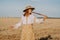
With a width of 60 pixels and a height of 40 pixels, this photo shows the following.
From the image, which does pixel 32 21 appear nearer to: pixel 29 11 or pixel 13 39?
pixel 29 11

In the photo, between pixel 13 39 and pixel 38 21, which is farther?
pixel 13 39

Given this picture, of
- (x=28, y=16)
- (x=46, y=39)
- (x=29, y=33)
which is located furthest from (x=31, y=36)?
(x=46, y=39)

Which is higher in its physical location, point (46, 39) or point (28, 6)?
point (28, 6)

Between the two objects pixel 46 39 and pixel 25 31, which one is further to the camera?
pixel 46 39

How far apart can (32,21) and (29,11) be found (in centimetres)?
34

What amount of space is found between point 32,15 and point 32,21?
0.64 feet

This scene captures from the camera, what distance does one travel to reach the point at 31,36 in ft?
29.5

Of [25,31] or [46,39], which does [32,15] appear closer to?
[25,31]

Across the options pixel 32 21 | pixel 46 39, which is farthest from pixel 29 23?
pixel 46 39

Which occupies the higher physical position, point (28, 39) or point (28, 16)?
point (28, 16)

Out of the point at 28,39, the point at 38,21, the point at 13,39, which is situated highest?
the point at 38,21

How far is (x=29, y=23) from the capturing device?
8898 millimetres

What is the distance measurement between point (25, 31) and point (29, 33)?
147 millimetres

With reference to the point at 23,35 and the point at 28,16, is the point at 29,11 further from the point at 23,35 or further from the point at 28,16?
the point at 23,35
